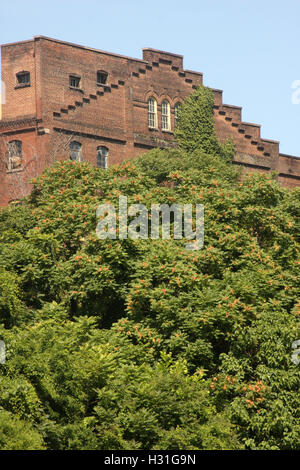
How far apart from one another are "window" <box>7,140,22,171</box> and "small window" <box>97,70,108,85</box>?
18.1 feet

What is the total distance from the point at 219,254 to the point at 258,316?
361 centimetres

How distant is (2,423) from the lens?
22719 mm

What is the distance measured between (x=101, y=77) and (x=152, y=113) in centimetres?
346

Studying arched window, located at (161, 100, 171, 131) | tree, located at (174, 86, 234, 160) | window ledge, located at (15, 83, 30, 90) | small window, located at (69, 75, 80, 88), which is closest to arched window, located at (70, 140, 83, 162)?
small window, located at (69, 75, 80, 88)

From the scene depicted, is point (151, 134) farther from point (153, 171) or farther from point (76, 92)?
point (153, 171)

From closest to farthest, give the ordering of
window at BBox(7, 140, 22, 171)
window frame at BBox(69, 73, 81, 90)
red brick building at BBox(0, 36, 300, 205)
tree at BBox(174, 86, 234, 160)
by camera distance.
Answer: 1. red brick building at BBox(0, 36, 300, 205)
2. window at BBox(7, 140, 22, 171)
3. window frame at BBox(69, 73, 81, 90)
4. tree at BBox(174, 86, 234, 160)

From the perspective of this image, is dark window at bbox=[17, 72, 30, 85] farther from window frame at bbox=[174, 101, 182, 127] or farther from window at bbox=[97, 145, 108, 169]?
window frame at bbox=[174, 101, 182, 127]

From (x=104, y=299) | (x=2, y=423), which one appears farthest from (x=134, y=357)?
(x=2, y=423)

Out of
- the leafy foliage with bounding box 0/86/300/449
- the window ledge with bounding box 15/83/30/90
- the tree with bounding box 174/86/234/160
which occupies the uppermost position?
the window ledge with bounding box 15/83/30/90

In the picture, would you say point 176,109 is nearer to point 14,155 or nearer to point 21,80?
point 21,80

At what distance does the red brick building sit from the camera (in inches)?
1887

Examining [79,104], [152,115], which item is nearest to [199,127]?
[152,115]

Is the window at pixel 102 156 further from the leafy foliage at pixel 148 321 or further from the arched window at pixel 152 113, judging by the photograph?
the leafy foliage at pixel 148 321
